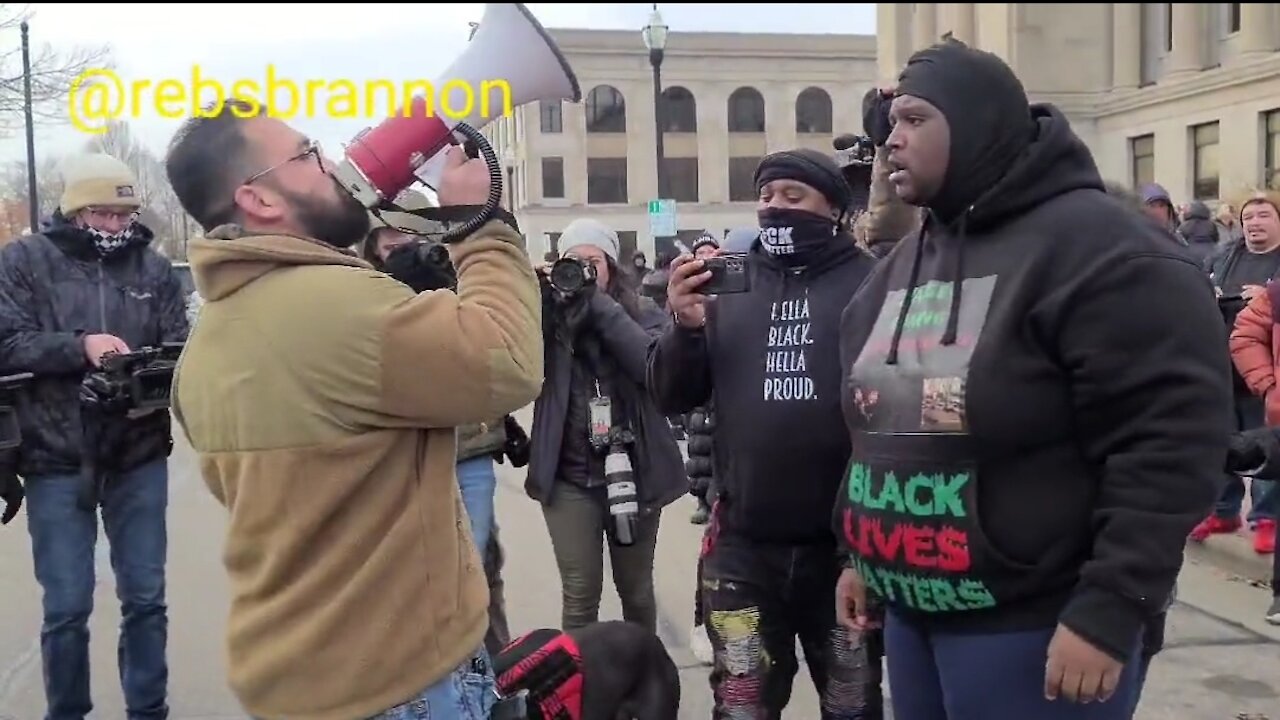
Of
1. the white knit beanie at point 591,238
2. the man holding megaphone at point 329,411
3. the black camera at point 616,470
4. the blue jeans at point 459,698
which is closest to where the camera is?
the man holding megaphone at point 329,411

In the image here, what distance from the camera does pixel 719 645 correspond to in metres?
3.08

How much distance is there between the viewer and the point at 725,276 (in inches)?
119

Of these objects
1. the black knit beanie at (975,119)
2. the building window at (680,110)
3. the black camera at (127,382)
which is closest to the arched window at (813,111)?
the building window at (680,110)

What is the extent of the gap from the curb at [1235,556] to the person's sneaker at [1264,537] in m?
0.03

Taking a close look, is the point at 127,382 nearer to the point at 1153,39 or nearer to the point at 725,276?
the point at 725,276

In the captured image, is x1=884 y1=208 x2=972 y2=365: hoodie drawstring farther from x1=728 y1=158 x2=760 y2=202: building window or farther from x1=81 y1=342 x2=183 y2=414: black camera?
x1=728 y1=158 x2=760 y2=202: building window

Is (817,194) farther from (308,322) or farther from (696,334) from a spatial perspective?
(308,322)

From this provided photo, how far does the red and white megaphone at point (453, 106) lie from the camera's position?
2.01 metres

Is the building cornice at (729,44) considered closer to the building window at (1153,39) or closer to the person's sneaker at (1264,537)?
the building window at (1153,39)

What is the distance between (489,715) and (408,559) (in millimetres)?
418

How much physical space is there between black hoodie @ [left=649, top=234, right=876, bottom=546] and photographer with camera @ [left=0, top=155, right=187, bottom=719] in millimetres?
1930

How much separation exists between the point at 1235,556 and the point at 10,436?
18.8 feet

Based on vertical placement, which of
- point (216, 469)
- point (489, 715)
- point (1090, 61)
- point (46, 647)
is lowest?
point (46, 647)

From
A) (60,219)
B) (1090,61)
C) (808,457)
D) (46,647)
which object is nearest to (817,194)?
(808,457)
